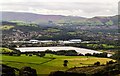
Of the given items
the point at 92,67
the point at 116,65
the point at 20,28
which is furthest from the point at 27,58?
the point at 20,28

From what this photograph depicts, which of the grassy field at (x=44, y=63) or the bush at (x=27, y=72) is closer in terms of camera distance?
the bush at (x=27, y=72)

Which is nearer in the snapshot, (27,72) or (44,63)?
(27,72)

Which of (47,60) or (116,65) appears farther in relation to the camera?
(47,60)

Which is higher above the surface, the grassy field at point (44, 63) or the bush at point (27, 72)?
the bush at point (27, 72)

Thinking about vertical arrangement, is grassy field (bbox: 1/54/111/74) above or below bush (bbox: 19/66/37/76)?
below

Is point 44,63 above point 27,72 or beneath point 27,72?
beneath

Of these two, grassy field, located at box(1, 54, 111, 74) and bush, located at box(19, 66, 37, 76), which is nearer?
bush, located at box(19, 66, 37, 76)

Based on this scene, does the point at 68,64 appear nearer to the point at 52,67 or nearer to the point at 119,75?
the point at 52,67

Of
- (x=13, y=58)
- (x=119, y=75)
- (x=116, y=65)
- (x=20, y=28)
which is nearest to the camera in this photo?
(x=119, y=75)

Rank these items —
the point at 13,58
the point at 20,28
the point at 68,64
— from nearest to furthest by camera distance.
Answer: the point at 68,64 < the point at 13,58 < the point at 20,28

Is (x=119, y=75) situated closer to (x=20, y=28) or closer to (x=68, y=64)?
(x=68, y=64)
